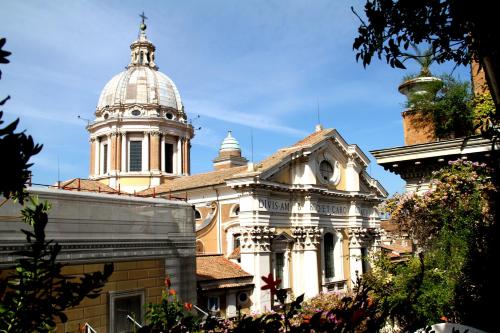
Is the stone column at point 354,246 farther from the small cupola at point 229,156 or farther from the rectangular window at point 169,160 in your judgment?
the rectangular window at point 169,160

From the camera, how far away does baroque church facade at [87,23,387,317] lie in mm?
22250

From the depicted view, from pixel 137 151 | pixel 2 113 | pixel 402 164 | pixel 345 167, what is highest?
pixel 137 151

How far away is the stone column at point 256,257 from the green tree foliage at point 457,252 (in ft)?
35.2

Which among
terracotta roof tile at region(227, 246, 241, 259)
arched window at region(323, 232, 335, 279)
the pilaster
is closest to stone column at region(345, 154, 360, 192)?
arched window at region(323, 232, 335, 279)

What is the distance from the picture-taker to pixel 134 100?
35.2m

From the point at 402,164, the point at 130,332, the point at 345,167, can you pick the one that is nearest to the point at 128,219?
the point at 130,332

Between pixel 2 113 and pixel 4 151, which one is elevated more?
pixel 2 113

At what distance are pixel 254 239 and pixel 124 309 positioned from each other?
35.7ft

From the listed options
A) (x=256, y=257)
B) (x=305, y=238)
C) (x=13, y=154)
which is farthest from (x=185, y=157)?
(x=13, y=154)

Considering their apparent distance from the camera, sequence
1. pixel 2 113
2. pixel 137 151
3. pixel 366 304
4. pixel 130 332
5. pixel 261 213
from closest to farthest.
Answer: pixel 2 113 < pixel 366 304 < pixel 130 332 < pixel 261 213 < pixel 137 151

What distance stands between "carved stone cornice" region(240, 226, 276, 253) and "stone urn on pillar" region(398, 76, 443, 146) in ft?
33.6

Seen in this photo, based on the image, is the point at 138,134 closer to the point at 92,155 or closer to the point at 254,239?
the point at 92,155

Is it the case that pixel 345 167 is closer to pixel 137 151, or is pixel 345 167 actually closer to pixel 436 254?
pixel 137 151

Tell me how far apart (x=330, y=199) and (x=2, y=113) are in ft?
86.2
